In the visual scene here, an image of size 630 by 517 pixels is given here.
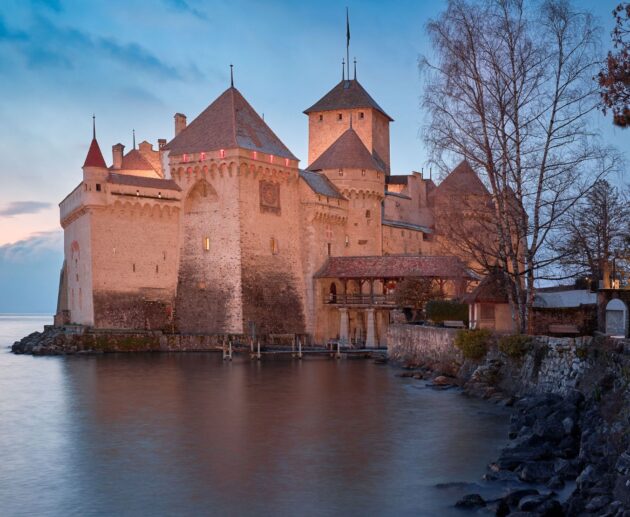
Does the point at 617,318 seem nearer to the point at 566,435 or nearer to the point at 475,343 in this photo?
the point at 566,435

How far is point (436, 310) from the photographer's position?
3412 cm

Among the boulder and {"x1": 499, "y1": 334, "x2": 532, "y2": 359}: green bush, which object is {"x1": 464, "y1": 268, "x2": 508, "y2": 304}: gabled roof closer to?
{"x1": 499, "y1": 334, "x2": 532, "y2": 359}: green bush

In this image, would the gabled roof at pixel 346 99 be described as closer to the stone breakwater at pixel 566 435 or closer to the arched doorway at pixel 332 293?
A: the arched doorway at pixel 332 293

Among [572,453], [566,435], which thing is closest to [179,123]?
[566,435]

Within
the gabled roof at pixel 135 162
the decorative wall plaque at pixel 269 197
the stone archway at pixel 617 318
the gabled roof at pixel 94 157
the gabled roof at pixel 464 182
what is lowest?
the stone archway at pixel 617 318

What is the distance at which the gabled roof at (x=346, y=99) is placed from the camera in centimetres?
5719

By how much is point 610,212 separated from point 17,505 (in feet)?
95.0

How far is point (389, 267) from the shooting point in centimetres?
4231

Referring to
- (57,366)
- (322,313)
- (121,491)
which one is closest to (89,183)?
(57,366)

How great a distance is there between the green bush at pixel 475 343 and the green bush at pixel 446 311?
26.8 feet

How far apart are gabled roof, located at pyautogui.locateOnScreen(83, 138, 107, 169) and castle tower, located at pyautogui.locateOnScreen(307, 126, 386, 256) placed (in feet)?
46.5

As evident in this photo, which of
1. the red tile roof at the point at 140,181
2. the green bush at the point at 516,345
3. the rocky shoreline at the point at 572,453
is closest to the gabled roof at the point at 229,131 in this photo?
the red tile roof at the point at 140,181

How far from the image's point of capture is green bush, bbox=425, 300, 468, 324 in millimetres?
33344

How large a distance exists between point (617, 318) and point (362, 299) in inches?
994
